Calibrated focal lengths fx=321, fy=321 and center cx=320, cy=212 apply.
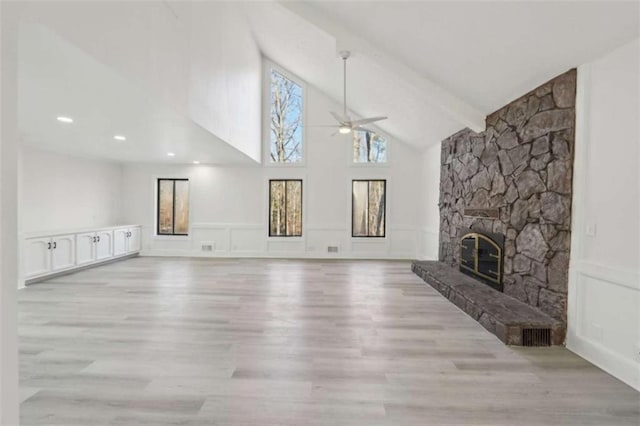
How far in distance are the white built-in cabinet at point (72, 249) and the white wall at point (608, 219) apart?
7398 millimetres

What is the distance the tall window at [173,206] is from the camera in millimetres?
8586

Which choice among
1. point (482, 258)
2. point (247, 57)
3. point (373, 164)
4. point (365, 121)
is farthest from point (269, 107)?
point (482, 258)

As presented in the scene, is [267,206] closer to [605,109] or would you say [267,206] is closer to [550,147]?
[550,147]

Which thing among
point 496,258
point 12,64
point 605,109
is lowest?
point 496,258

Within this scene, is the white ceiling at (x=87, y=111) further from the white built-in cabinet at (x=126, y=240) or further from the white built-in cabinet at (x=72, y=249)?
the white built-in cabinet at (x=126, y=240)

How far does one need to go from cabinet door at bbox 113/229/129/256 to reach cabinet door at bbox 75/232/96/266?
2.27ft

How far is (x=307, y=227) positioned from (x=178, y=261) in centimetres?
322

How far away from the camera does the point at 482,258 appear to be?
480 cm

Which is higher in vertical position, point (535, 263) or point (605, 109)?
point (605, 109)

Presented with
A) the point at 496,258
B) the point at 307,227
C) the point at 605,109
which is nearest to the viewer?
the point at 605,109

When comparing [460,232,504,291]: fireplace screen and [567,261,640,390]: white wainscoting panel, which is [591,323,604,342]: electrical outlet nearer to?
[567,261,640,390]: white wainscoting panel

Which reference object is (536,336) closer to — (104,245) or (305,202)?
(305,202)

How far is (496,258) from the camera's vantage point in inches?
173

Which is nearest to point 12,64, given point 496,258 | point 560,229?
point 560,229
